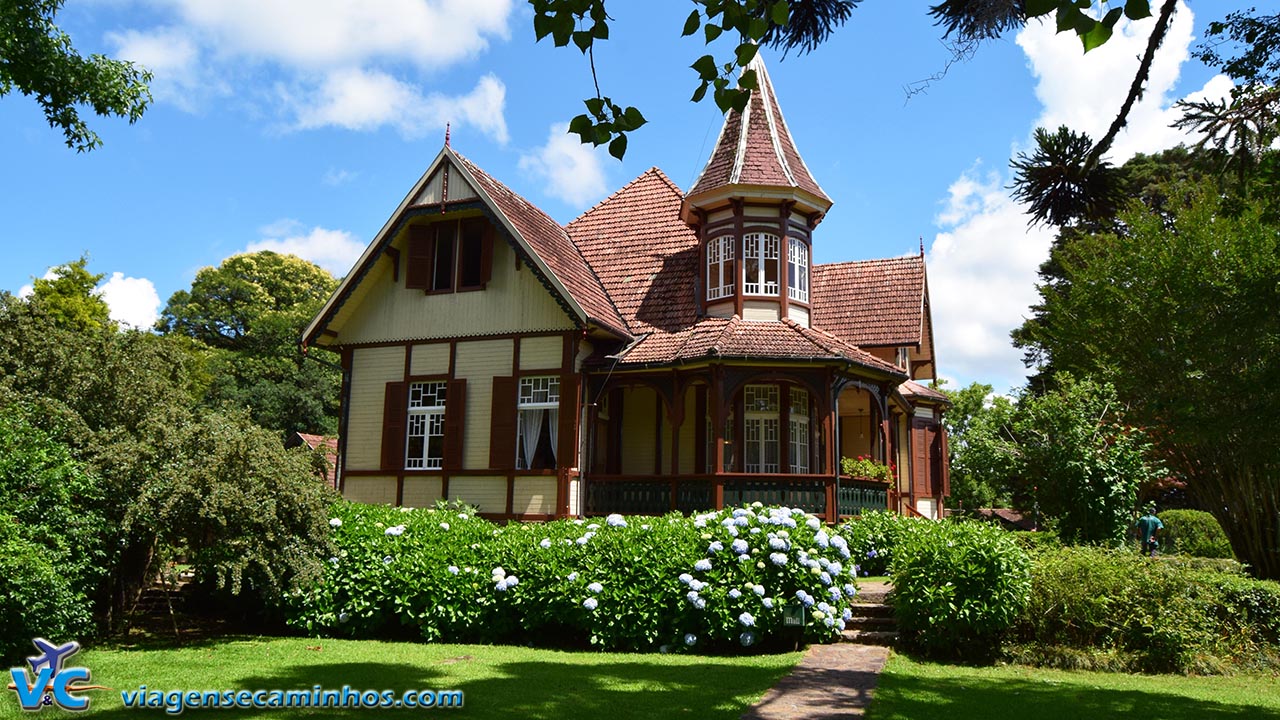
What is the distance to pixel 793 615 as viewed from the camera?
1168 cm

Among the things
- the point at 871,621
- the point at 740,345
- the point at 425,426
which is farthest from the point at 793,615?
the point at 425,426

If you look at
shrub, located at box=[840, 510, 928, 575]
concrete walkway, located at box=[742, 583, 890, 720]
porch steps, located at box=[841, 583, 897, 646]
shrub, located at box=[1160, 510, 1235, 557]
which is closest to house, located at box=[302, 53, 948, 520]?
shrub, located at box=[840, 510, 928, 575]

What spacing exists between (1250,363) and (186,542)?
49.0 ft

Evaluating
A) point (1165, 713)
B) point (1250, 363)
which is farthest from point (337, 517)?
point (1250, 363)

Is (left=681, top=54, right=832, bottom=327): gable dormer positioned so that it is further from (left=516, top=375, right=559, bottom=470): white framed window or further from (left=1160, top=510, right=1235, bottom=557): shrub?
(left=1160, top=510, right=1235, bottom=557): shrub

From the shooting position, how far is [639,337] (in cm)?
1970

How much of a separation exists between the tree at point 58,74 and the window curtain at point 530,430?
29.7 feet

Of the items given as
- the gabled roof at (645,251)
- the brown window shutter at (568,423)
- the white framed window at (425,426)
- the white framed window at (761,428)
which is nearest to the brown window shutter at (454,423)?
the white framed window at (425,426)

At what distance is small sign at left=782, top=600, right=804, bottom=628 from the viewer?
1162 cm

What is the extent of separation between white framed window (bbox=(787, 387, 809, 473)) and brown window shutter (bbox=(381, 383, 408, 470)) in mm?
8482

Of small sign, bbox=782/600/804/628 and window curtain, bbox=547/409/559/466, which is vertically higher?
window curtain, bbox=547/409/559/466

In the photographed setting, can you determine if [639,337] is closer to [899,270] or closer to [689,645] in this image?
[899,270]

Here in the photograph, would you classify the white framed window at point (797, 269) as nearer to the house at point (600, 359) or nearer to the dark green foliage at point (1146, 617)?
the house at point (600, 359)

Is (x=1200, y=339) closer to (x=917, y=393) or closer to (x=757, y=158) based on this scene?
(x=757, y=158)
